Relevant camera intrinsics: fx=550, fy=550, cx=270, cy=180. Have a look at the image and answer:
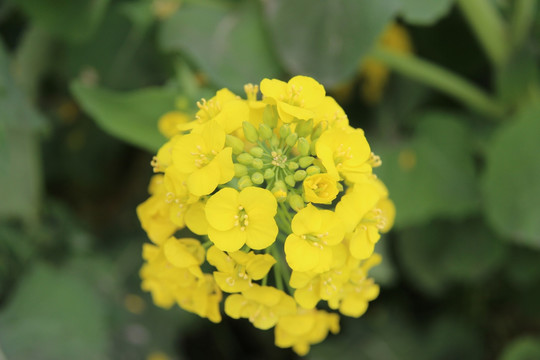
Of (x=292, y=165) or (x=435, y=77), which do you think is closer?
(x=292, y=165)

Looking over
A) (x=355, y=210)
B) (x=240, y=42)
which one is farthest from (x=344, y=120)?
(x=240, y=42)

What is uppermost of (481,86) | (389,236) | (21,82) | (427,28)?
(427,28)

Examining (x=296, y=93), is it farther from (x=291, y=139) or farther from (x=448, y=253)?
(x=448, y=253)

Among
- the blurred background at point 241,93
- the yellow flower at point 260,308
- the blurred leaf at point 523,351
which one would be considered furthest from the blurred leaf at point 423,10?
the blurred leaf at point 523,351

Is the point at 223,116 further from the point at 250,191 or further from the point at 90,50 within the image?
the point at 90,50

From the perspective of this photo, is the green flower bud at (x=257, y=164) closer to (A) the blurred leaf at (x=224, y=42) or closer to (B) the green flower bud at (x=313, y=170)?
(B) the green flower bud at (x=313, y=170)

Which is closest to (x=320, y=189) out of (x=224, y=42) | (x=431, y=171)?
(x=224, y=42)

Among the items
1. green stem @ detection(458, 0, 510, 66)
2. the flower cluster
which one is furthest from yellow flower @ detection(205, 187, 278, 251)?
green stem @ detection(458, 0, 510, 66)
